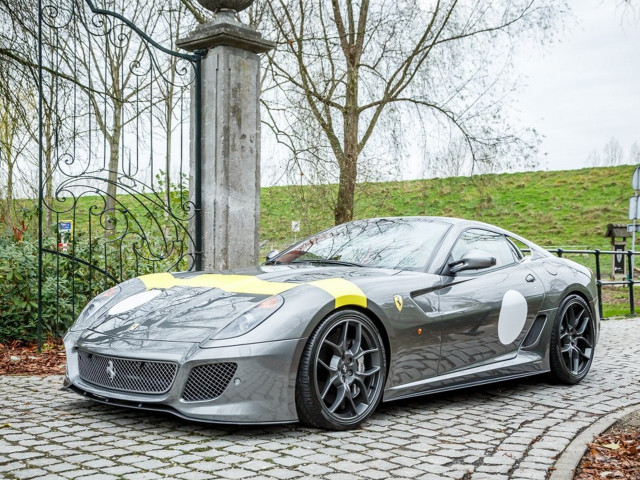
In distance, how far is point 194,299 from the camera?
4.58 m

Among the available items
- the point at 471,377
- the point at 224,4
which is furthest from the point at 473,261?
the point at 224,4

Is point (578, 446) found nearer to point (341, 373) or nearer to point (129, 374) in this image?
point (341, 373)

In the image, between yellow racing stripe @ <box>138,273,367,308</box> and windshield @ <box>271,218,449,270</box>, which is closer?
yellow racing stripe @ <box>138,273,367,308</box>

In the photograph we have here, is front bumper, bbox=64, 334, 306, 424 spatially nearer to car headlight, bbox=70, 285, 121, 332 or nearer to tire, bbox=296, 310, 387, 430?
tire, bbox=296, 310, 387, 430

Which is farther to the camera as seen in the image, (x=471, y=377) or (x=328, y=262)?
(x=328, y=262)

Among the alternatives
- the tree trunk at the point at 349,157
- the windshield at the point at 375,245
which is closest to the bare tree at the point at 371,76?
the tree trunk at the point at 349,157

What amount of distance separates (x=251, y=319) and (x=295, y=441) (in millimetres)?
706

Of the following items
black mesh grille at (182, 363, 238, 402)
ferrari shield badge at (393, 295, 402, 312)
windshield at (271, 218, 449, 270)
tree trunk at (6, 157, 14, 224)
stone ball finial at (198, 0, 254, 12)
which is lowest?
black mesh grille at (182, 363, 238, 402)

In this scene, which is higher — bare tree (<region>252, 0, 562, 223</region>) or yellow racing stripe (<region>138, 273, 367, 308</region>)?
bare tree (<region>252, 0, 562, 223</region>)

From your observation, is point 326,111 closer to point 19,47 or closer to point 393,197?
point 393,197

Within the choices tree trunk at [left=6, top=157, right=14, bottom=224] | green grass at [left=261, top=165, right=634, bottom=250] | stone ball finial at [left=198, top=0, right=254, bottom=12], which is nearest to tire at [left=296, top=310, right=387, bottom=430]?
green grass at [left=261, top=165, right=634, bottom=250]

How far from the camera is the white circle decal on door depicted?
5438 millimetres

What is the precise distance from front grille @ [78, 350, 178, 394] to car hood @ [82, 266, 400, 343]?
0.15 m

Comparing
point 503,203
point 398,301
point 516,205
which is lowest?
point 398,301
